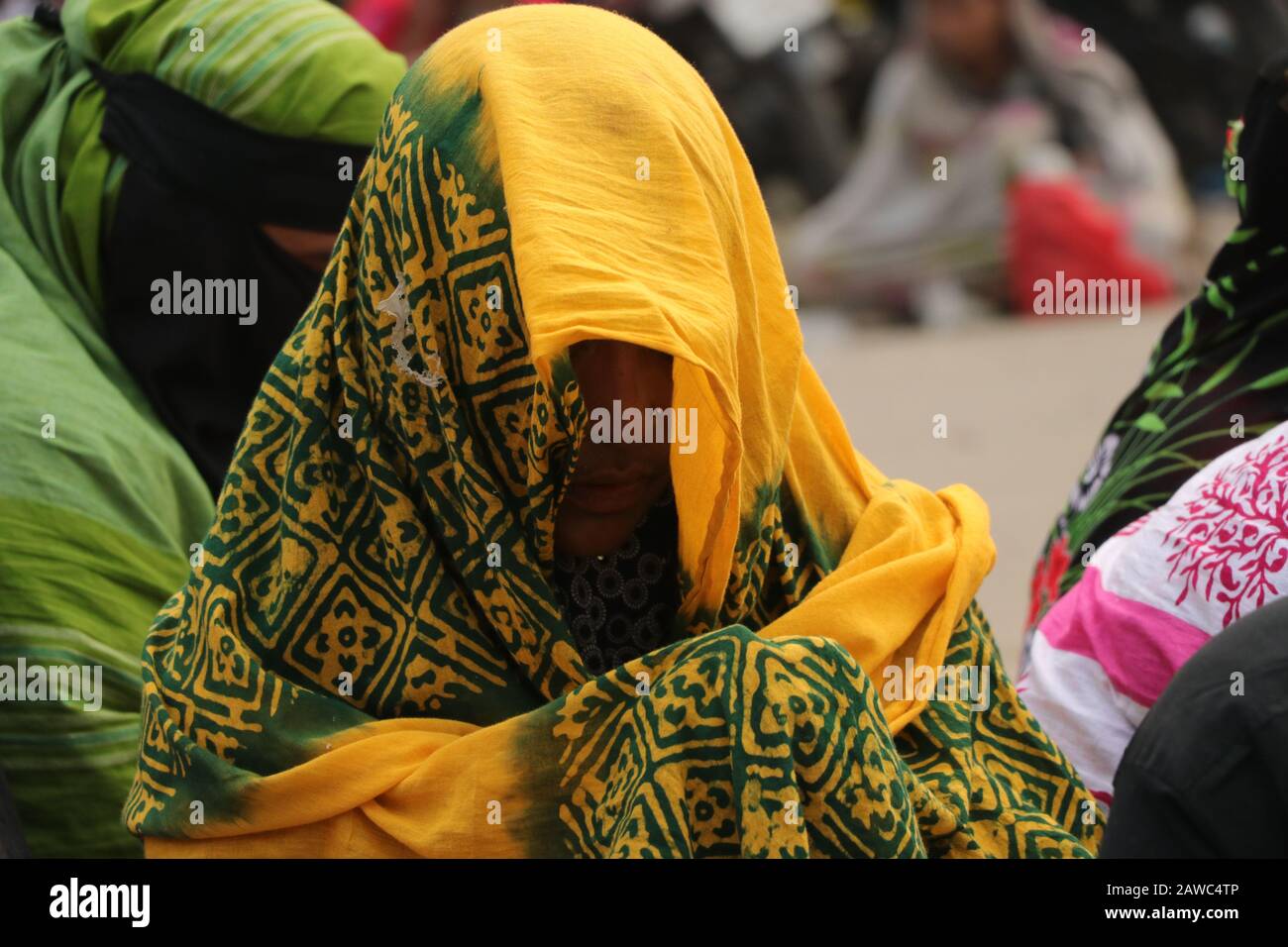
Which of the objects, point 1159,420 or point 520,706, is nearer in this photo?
point 520,706

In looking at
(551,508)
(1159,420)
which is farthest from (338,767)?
(1159,420)

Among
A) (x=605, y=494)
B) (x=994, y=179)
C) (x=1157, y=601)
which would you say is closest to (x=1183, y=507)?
(x=1157, y=601)

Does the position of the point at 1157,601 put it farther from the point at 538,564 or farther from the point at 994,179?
the point at 994,179

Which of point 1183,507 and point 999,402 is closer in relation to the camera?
point 1183,507

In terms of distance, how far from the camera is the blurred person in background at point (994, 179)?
30.2ft

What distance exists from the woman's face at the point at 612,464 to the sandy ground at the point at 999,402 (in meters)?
3.47

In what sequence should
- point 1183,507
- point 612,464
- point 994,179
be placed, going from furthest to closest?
point 994,179
point 1183,507
point 612,464

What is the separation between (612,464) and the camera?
6.41ft

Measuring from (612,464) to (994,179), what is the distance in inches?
305

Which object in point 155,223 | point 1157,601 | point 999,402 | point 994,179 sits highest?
point 994,179

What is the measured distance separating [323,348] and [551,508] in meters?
0.27

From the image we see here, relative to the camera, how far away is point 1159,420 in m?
3.06

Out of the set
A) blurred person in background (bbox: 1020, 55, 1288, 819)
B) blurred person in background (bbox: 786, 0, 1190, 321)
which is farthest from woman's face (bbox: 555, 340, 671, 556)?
blurred person in background (bbox: 786, 0, 1190, 321)
